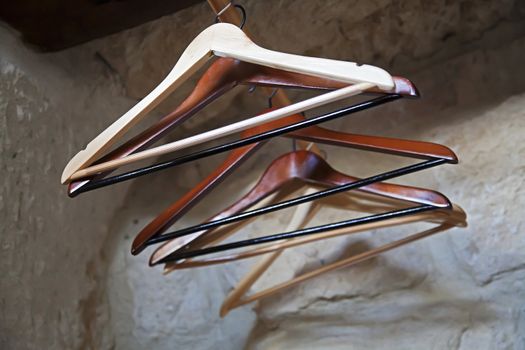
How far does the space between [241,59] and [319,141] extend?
6.8 inches

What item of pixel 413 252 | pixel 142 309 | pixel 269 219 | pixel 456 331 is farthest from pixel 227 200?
pixel 456 331

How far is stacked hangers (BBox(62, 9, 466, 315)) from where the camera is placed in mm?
541

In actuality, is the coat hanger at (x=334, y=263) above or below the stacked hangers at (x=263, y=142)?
below

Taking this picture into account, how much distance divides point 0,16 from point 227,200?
0.55 metres

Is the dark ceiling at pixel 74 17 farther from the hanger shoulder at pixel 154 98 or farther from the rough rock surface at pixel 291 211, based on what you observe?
the hanger shoulder at pixel 154 98

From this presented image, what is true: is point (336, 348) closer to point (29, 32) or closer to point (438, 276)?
point (438, 276)

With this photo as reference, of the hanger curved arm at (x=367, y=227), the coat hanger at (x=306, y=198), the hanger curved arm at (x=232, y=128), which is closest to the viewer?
the hanger curved arm at (x=232, y=128)

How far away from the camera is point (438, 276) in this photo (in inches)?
37.5

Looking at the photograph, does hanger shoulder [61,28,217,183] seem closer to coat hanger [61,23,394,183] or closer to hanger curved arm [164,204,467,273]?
coat hanger [61,23,394,183]

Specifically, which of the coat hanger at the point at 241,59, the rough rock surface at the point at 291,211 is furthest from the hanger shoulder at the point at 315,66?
the rough rock surface at the point at 291,211

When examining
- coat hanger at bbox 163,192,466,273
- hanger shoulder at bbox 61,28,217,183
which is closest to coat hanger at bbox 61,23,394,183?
hanger shoulder at bbox 61,28,217,183

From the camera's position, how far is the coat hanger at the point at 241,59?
0.52m

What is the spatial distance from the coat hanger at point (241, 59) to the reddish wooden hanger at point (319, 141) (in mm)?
132

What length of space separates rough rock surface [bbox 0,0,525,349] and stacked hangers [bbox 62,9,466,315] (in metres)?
0.12
